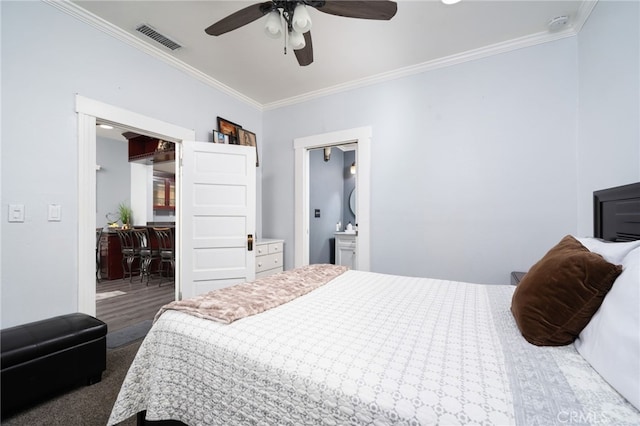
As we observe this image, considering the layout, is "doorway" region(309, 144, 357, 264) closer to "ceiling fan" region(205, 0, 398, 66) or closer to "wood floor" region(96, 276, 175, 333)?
"wood floor" region(96, 276, 175, 333)

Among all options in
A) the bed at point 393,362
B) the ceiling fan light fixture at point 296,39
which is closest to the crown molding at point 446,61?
the ceiling fan light fixture at point 296,39

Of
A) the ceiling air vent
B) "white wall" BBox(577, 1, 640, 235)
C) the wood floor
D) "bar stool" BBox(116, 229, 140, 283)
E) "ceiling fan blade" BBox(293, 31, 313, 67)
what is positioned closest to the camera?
"white wall" BBox(577, 1, 640, 235)

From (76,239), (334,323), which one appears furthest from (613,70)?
(76,239)

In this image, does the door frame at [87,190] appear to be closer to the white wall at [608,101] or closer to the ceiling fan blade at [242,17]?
the ceiling fan blade at [242,17]

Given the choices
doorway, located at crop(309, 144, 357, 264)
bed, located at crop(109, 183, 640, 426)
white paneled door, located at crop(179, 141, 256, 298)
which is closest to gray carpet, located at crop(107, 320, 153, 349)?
white paneled door, located at crop(179, 141, 256, 298)

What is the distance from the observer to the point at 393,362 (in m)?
0.82

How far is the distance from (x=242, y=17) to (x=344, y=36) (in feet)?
3.40

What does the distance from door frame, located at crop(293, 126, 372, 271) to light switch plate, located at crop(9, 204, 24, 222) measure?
251 centimetres

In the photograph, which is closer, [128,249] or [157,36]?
[157,36]

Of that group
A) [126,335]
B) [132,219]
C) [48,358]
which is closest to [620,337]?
[48,358]

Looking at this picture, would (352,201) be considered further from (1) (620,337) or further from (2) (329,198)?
(1) (620,337)

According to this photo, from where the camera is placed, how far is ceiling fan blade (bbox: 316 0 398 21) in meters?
1.50

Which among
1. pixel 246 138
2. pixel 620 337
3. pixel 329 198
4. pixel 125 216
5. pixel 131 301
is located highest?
pixel 246 138

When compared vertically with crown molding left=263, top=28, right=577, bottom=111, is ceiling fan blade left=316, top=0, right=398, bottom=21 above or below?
below
